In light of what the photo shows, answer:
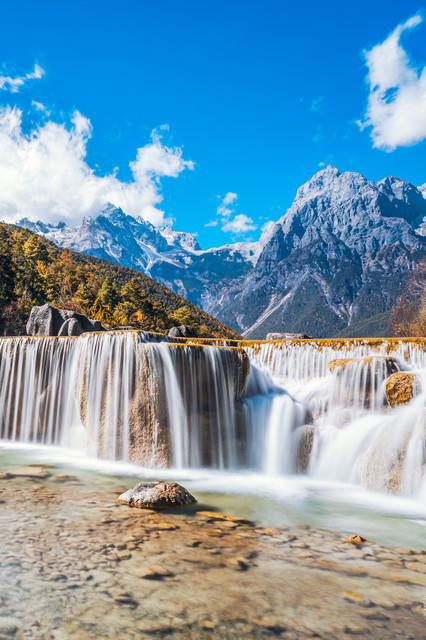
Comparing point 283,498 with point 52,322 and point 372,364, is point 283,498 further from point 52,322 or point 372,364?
point 52,322

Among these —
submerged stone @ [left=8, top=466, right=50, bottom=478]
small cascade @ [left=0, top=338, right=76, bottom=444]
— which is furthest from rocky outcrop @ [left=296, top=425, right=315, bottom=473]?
small cascade @ [left=0, top=338, right=76, bottom=444]

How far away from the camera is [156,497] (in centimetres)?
823

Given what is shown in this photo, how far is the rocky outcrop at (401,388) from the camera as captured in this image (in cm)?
1220

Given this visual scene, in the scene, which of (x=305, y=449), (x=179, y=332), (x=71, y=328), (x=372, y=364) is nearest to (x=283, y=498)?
(x=305, y=449)

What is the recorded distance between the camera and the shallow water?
7.98 m

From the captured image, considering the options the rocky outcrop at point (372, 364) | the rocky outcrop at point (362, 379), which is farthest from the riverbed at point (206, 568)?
the rocky outcrop at point (372, 364)

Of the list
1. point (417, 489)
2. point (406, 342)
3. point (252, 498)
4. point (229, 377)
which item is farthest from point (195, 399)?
point (406, 342)

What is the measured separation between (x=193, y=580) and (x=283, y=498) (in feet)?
17.6

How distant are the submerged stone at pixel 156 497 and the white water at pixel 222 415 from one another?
3951mm

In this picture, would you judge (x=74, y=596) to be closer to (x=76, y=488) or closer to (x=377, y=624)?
(x=377, y=624)

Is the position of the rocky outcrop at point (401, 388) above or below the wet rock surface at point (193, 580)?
above

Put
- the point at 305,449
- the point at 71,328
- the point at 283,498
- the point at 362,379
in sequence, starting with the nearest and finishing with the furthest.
Answer: 1. the point at 283,498
2. the point at 305,449
3. the point at 362,379
4. the point at 71,328

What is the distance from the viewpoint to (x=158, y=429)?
12680 millimetres

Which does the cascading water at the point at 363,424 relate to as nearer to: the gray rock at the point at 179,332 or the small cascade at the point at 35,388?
the small cascade at the point at 35,388
